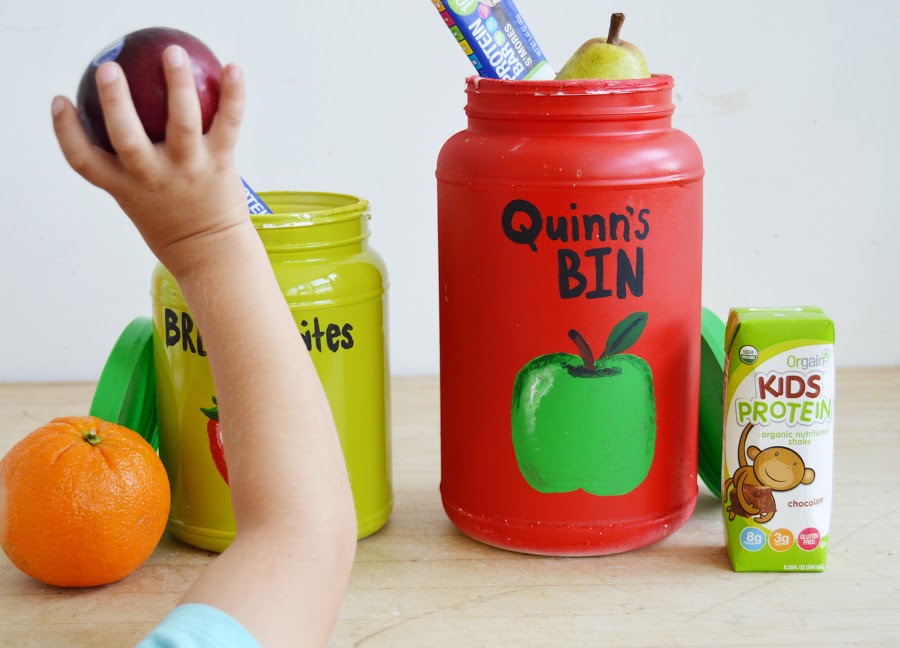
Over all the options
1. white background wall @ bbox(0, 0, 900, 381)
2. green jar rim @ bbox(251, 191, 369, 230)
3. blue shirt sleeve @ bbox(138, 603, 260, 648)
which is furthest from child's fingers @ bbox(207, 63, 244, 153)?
white background wall @ bbox(0, 0, 900, 381)

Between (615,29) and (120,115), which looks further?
(615,29)

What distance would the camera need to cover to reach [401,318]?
1.19 metres

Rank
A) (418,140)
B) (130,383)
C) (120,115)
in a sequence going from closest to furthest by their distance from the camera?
(120,115)
(130,383)
(418,140)

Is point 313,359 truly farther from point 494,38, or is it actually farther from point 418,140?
point 418,140

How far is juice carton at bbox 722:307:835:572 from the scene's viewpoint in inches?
27.3

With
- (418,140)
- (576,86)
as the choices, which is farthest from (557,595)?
(418,140)

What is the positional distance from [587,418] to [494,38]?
0.26m

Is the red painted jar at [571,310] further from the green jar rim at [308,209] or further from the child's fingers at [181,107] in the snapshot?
the child's fingers at [181,107]

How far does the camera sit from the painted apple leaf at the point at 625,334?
0.71 meters

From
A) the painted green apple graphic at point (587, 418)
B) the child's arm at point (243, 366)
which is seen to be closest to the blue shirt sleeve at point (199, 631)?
the child's arm at point (243, 366)

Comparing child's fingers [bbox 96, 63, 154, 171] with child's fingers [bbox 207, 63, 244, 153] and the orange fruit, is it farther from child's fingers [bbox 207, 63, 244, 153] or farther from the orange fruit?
the orange fruit

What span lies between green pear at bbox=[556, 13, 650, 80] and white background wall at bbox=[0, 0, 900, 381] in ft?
1.26

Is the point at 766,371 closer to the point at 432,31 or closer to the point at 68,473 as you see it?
the point at 68,473

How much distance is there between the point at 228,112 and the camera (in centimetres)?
38
